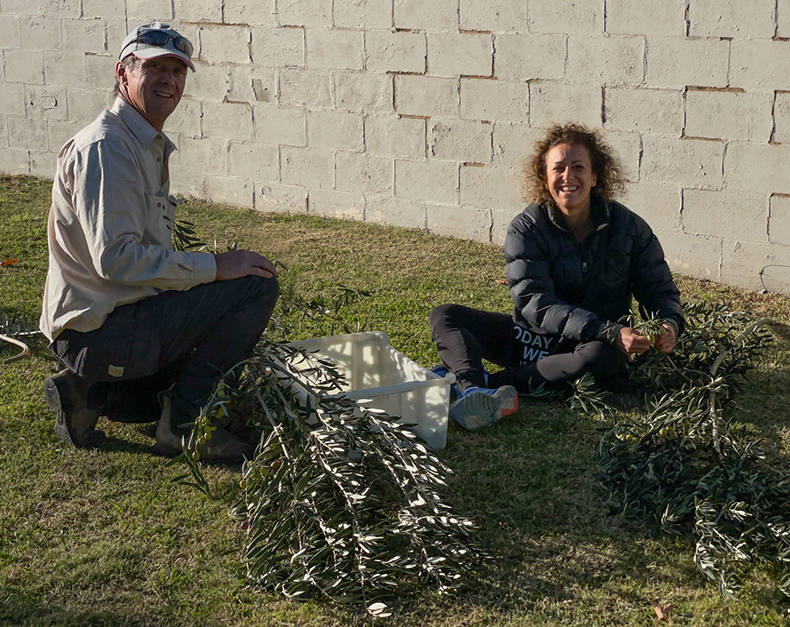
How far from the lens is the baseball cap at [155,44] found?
118 inches

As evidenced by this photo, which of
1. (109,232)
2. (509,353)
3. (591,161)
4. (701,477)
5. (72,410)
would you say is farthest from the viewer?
(509,353)

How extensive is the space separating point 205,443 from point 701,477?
5.13ft

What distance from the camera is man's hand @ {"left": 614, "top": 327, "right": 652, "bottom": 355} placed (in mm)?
3371

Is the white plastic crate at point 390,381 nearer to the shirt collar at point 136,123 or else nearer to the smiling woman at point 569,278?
the smiling woman at point 569,278

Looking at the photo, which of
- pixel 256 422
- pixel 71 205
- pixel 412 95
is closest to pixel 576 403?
pixel 256 422

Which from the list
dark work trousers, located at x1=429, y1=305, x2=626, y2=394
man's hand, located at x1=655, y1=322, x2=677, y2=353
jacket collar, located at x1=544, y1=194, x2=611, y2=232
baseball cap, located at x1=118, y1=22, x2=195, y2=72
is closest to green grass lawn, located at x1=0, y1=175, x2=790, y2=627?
dark work trousers, located at x1=429, y1=305, x2=626, y2=394

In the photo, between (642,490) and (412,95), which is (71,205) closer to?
(642,490)

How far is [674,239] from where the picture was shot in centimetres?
523

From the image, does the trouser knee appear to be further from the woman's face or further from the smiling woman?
the woman's face

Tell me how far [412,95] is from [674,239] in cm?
193

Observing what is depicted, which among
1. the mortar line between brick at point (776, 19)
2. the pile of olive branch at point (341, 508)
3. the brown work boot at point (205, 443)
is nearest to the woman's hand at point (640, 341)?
the pile of olive branch at point (341, 508)

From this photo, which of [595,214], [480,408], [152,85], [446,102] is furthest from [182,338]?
[446,102]

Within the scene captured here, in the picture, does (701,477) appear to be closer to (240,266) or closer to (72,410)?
(240,266)

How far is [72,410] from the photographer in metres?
3.14
